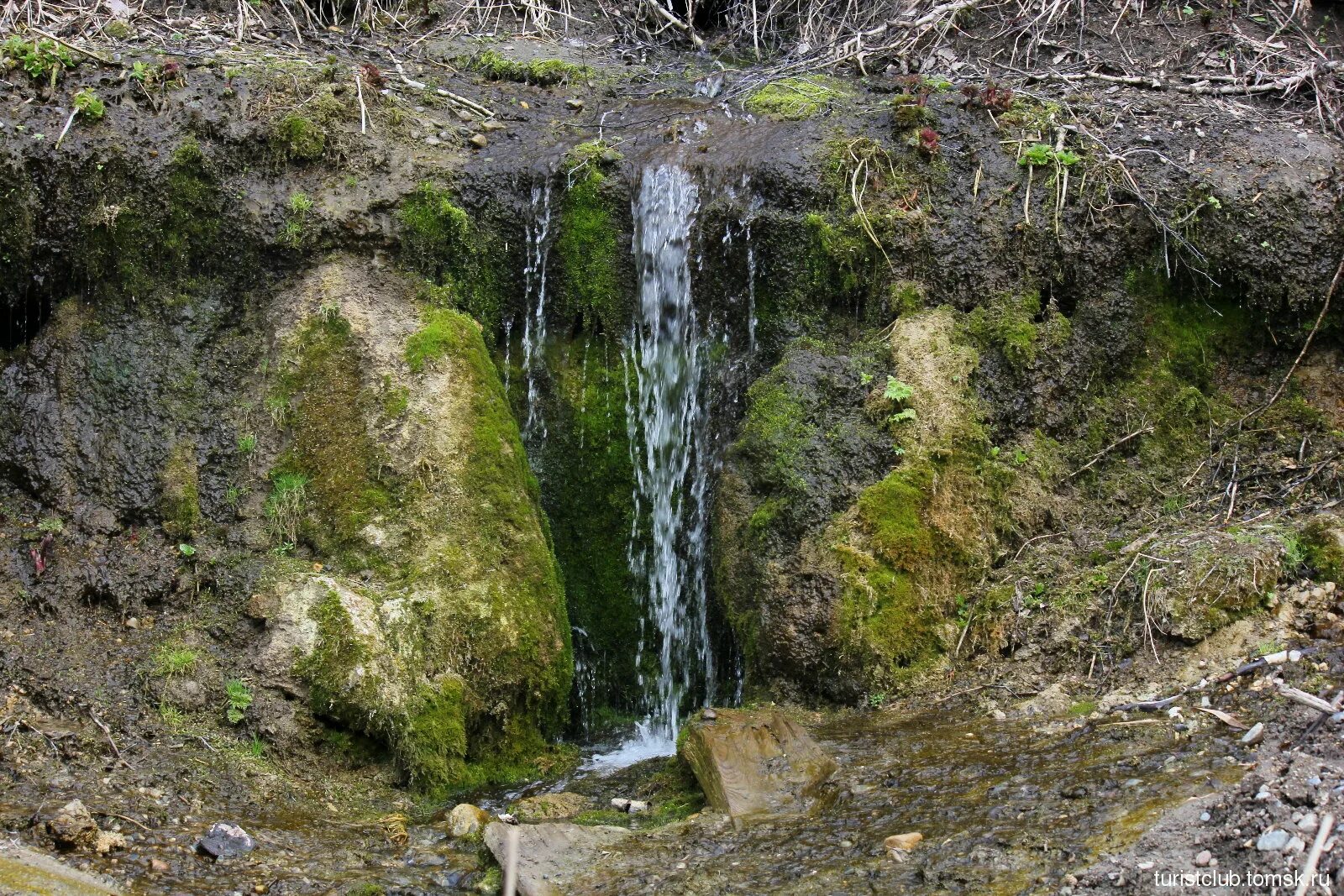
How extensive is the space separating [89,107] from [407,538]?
346 centimetres

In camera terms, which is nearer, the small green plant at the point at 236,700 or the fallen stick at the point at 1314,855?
the fallen stick at the point at 1314,855

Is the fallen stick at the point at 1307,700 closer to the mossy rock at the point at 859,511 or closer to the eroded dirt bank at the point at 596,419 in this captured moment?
the eroded dirt bank at the point at 596,419

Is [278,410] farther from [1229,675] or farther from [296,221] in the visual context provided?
[1229,675]

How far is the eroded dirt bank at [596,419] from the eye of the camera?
5941 millimetres

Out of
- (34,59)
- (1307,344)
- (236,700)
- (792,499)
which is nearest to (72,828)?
(236,700)

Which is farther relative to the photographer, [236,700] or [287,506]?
[287,506]

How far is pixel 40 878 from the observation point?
407 centimetres

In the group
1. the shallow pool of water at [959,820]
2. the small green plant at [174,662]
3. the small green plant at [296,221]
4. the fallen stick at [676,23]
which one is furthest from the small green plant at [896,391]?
the fallen stick at [676,23]

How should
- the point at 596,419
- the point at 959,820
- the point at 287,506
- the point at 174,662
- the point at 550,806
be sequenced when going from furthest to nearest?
the point at 596,419, the point at 287,506, the point at 174,662, the point at 550,806, the point at 959,820

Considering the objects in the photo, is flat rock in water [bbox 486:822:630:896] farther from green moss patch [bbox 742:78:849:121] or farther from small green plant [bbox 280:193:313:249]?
green moss patch [bbox 742:78:849:121]

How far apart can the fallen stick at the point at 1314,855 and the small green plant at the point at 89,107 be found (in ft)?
24.6

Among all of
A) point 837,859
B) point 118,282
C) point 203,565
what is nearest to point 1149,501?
point 837,859

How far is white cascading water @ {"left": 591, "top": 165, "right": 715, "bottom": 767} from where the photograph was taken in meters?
7.46

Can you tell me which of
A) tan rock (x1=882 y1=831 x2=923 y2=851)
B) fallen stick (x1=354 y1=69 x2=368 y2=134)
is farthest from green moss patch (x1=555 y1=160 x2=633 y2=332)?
tan rock (x1=882 y1=831 x2=923 y2=851)
